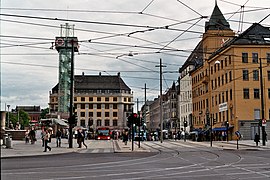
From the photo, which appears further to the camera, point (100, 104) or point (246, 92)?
point (100, 104)

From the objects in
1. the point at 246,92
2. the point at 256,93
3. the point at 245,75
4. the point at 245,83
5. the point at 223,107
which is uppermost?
the point at 245,75

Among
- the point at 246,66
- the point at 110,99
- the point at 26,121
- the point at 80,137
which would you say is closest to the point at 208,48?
the point at 246,66

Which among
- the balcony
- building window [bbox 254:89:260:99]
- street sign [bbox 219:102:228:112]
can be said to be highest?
the balcony

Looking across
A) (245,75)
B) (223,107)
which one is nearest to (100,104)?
(223,107)

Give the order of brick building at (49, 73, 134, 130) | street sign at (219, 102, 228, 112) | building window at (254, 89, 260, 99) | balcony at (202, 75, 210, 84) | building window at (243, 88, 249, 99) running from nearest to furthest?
building window at (243, 88, 249, 99) → building window at (254, 89, 260, 99) → street sign at (219, 102, 228, 112) → balcony at (202, 75, 210, 84) → brick building at (49, 73, 134, 130)

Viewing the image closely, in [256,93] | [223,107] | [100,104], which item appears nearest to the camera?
[256,93]

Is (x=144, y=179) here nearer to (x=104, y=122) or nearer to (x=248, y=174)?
(x=248, y=174)

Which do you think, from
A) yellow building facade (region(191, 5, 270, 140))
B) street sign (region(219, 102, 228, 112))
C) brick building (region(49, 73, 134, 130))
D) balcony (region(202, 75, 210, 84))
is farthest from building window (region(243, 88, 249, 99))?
brick building (region(49, 73, 134, 130))

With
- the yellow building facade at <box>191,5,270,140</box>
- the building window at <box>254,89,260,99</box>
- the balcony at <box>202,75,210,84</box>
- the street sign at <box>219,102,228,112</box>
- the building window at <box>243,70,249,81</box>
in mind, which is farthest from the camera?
the balcony at <box>202,75,210,84</box>

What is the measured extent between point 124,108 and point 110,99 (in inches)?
223

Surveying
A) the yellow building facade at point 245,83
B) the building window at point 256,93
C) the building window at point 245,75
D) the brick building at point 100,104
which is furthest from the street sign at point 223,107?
the brick building at point 100,104

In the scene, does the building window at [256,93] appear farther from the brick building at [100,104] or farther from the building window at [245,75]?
the brick building at [100,104]

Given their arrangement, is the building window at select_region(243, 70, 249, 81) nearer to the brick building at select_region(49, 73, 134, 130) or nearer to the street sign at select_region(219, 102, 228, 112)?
the street sign at select_region(219, 102, 228, 112)

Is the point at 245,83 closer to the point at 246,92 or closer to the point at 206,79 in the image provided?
the point at 246,92
